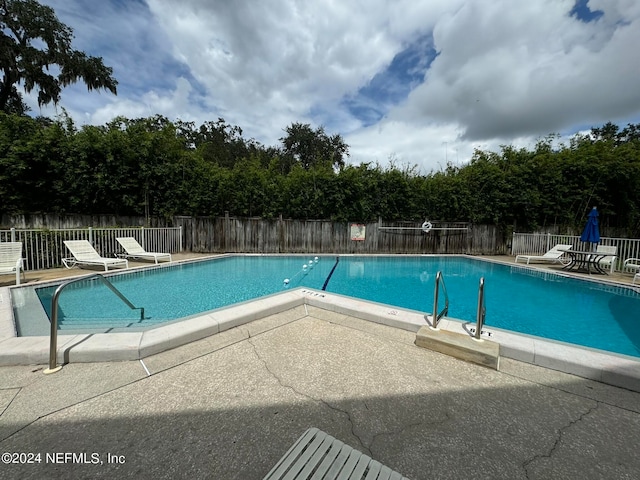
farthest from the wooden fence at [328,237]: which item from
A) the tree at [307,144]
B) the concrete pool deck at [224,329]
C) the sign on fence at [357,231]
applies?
the tree at [307,144]

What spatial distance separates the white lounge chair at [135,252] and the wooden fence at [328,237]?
2.36 meters

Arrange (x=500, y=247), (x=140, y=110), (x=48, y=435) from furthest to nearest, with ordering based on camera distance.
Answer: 1. (x=140, y=110)
2. (x=500, y=247)
3. (x=48, y=435)

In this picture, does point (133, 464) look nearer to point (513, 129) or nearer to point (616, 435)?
point (616, 435)

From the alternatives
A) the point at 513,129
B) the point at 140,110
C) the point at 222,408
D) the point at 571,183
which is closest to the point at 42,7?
the point at 140,110

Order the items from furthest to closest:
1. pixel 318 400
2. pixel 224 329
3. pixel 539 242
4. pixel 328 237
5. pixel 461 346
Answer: pixel 328 237 → pixel 539 242 → pixel 224 329 → pixel 461 346 → pixel 318 400

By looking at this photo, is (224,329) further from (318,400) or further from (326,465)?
(326,465)

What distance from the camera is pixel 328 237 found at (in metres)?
12.0

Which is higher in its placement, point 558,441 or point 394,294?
point 558,441

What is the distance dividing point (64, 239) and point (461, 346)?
32.8ft

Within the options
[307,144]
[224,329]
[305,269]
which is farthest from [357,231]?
[307,144]

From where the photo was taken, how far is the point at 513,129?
20.2 m

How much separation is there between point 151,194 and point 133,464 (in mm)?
10991

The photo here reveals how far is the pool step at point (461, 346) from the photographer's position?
2.61 metres

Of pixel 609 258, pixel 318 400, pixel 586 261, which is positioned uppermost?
pixel 609 258
